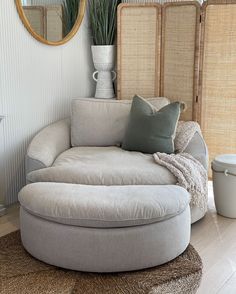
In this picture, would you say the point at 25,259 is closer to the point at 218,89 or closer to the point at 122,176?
the point at 122,176

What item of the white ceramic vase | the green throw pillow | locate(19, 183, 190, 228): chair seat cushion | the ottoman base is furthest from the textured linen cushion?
the ottoman base

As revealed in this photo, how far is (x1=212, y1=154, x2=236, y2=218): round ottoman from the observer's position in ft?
10.4

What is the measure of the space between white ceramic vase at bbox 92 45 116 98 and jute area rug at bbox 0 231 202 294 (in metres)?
1.84

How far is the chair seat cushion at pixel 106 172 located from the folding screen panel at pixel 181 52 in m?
0.83

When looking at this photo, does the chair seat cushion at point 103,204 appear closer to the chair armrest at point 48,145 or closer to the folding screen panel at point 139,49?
the chair armrest at point 48,145

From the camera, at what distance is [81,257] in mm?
2412

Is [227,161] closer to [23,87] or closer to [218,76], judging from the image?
[218,76]

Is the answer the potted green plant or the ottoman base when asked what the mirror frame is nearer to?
the potted green plant

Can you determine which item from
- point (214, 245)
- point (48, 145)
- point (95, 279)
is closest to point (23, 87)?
point (48, 145)

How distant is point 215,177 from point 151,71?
111 cm

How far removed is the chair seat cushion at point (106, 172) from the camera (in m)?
2.83

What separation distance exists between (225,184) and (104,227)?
1159 mm

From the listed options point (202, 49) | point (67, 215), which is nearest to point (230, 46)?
point (202, 49)

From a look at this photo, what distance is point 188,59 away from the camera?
3.64 metres
